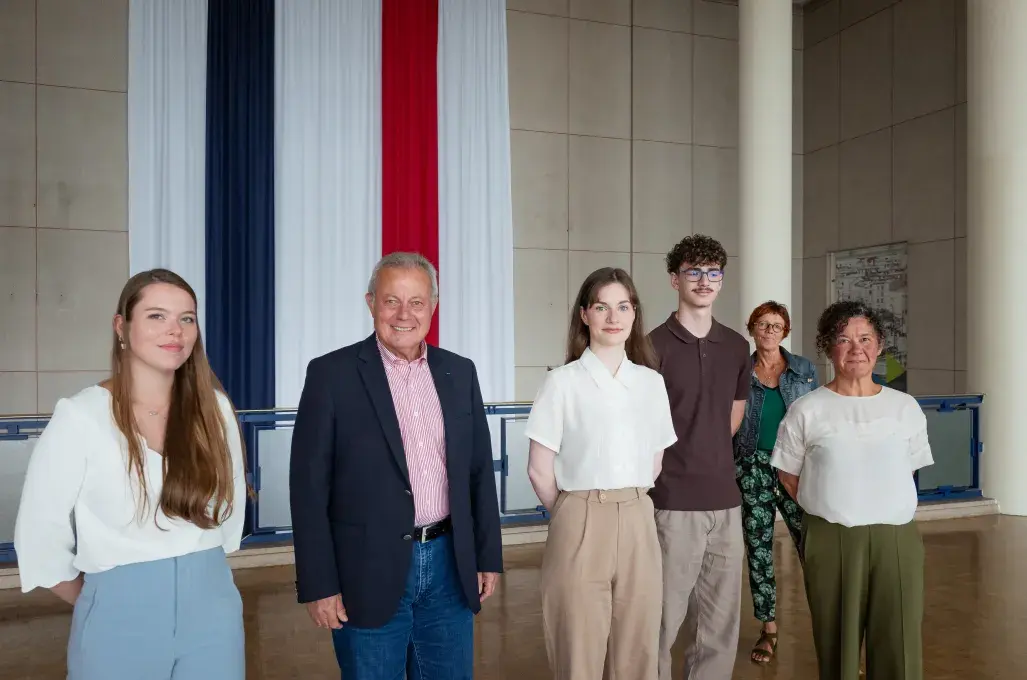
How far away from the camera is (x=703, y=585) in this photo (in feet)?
10.6

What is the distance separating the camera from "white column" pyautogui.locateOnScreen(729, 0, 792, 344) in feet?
27.1

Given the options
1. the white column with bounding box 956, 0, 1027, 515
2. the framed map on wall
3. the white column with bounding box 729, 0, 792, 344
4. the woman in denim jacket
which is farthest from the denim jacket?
the framed map on wall

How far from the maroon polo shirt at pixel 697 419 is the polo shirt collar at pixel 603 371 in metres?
0.42

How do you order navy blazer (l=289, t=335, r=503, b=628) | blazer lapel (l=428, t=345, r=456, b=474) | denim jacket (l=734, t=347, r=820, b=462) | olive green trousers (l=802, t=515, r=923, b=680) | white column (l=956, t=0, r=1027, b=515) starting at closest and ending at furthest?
navy blazer (l=289, t=335, r=503, b=628) < blazer lapel (l=428, t=345, r=456, b=474) < olive green trousers (l=802, t=515, r=923, b=680) < denim jacket (l=734, t=347, r=820, b=462) < white column (l=956, t=0, r=1027, b=515)

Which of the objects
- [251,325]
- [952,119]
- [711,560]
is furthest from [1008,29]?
[251,325]

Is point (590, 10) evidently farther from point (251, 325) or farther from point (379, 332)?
point (379, 332)

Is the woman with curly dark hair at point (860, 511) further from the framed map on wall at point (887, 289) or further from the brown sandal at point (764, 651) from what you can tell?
the framed map on wall at point (887, 289)

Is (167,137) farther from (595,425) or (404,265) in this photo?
(595,425)

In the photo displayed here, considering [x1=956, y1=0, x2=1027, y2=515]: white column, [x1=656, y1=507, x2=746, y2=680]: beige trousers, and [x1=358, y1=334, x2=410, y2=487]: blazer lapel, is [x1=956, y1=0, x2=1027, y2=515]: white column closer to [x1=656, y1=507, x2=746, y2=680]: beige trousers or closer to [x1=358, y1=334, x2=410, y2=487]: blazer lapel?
[x1=656, y1=507, x2=746, y2=680]: beige trousers

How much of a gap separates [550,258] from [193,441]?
26.2 feet

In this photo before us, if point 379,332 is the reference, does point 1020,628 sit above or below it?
below

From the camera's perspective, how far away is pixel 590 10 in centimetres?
998

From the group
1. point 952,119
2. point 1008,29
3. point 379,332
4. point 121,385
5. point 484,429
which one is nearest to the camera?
point 121,385

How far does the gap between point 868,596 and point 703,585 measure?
603mm
